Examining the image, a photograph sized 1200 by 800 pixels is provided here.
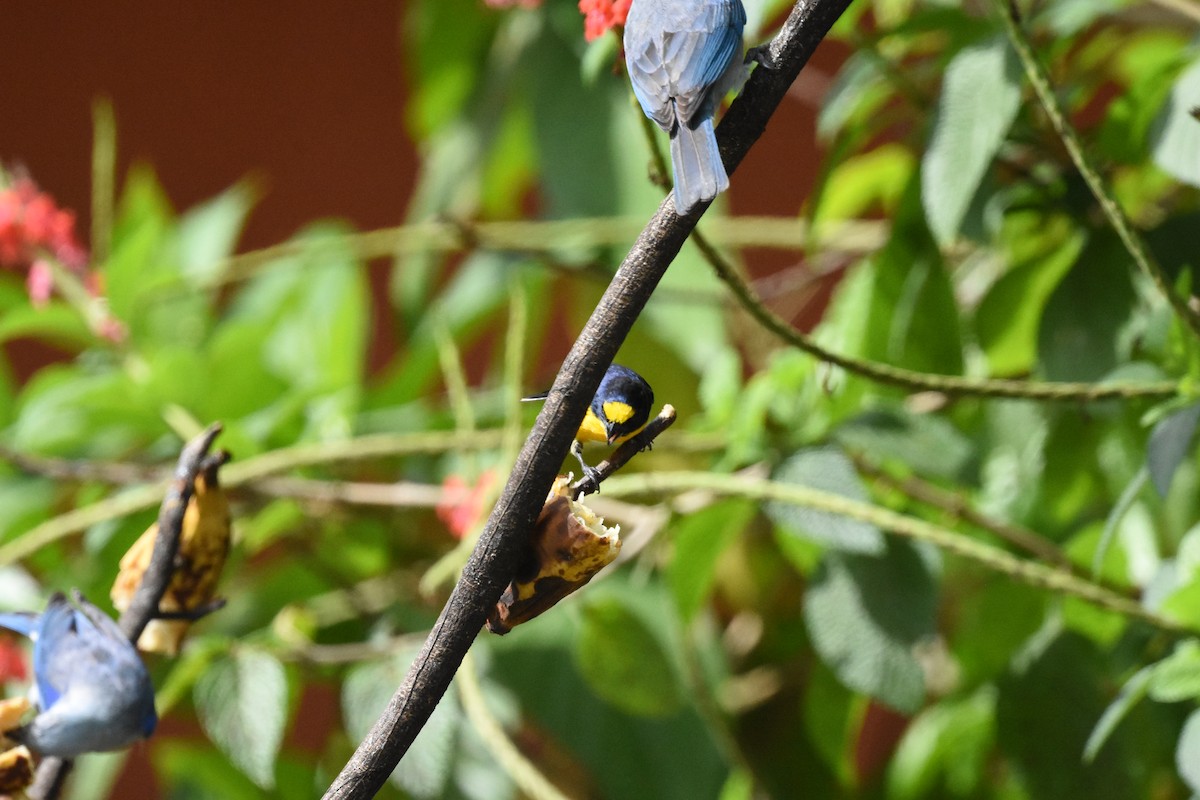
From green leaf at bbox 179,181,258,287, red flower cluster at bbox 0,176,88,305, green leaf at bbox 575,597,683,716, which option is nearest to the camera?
green leaf at bbox 575,597,683,716

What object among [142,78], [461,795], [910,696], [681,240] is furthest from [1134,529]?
[142,78]

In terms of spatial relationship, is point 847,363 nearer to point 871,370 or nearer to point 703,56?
point 871,370

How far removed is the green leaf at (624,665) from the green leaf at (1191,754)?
28 centimetres

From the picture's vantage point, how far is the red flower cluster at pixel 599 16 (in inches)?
13.5

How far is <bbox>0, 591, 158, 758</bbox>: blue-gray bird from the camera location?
0.38 metres

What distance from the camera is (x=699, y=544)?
2.37 feet

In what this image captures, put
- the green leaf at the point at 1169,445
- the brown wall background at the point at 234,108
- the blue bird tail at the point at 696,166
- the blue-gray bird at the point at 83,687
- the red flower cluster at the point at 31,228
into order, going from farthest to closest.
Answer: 1. the brown wall background at the point at 234,108
2. the red flower cluster at the point at 31,228
3. the green leaf at the point at 1169,445
4. the blue-gray bird at the point at 83,687
5. the blue bird tail at the point at 696,166

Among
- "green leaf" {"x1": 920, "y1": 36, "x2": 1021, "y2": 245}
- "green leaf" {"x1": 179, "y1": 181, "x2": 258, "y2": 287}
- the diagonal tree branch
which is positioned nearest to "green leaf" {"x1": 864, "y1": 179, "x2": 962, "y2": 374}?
"green leaf" {"x1": 920, "y1": 36, "x2": 1021, "y2": 245}

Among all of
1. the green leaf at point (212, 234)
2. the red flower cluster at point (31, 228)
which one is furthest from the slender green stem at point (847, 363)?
the green leaf at point (212, 234)

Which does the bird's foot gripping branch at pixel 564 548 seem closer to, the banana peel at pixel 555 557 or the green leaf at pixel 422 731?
the banana peel at pixel 555 557

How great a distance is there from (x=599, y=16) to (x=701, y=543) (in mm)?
426

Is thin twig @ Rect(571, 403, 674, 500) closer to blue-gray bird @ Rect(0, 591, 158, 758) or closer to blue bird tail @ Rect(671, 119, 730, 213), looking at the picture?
blue bird tail @ Rect(671, 119, 730, 213)

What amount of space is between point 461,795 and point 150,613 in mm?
524

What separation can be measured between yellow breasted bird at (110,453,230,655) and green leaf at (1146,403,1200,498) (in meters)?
0.36
